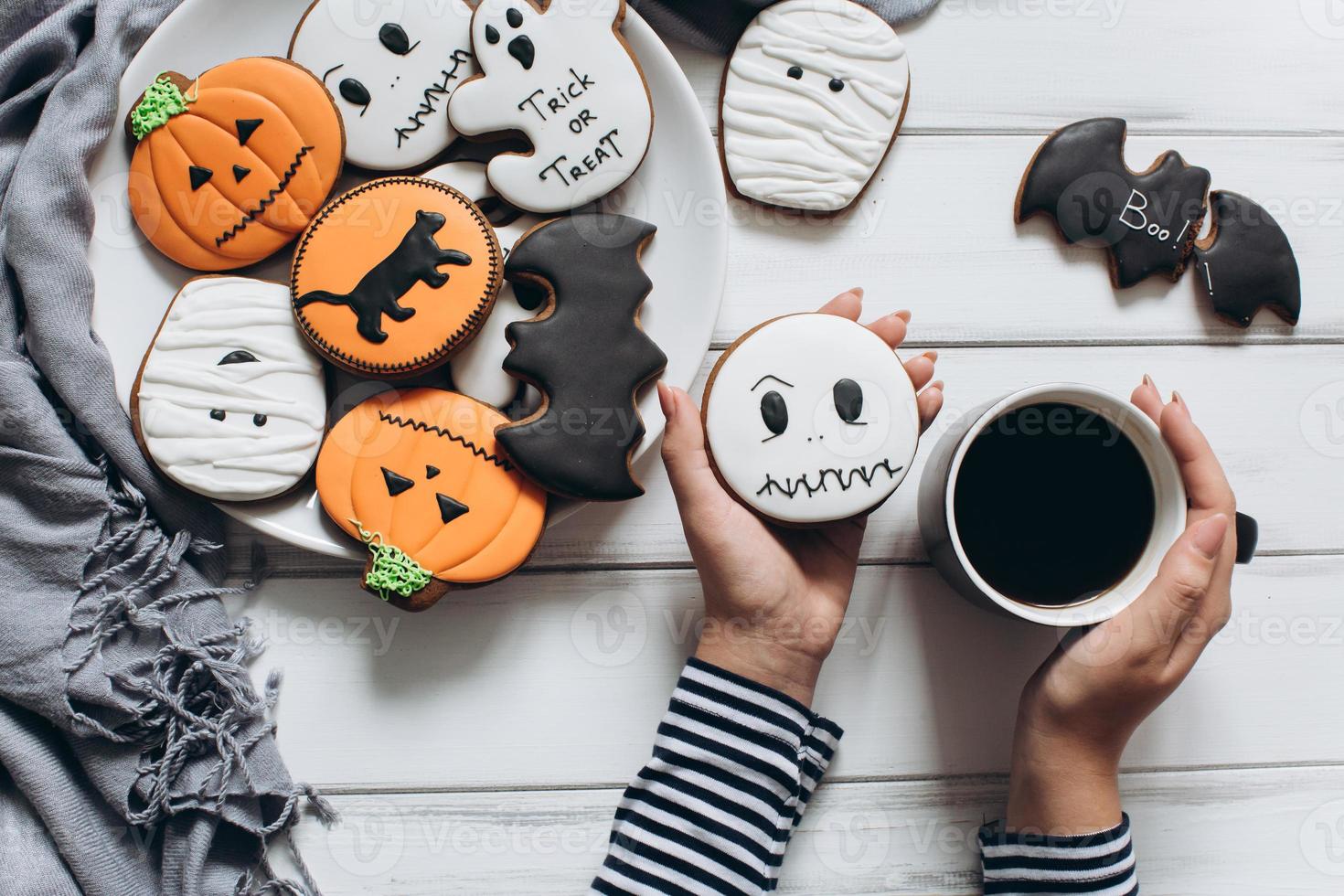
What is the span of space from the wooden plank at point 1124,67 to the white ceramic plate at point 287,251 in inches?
3.6

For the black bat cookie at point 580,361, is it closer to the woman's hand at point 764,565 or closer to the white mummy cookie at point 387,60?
the woman's hand at point 764,565

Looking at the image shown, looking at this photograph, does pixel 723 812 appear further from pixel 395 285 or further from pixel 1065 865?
pixel 395 285

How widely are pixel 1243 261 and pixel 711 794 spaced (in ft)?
2.37

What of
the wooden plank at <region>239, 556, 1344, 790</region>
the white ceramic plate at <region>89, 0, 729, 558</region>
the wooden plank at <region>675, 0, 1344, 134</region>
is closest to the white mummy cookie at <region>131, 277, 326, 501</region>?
the white ceramic plate at <region>89, 0, 729, 558</region>

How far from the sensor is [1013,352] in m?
0.89

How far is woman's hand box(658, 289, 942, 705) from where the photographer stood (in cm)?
73

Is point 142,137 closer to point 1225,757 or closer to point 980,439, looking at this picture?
point 980,439

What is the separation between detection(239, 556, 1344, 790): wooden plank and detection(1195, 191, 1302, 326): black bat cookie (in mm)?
328

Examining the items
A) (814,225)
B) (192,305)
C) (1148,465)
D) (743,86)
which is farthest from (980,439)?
(192,305)

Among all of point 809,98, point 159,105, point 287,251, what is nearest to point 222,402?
point 287,251

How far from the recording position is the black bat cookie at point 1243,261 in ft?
2.93

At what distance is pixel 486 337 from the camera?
79 cm

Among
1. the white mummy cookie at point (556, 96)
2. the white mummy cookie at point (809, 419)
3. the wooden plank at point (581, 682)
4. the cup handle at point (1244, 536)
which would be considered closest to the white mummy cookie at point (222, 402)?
the wooden plank at point (581, 682)

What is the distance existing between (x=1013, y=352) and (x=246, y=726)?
804 mm
